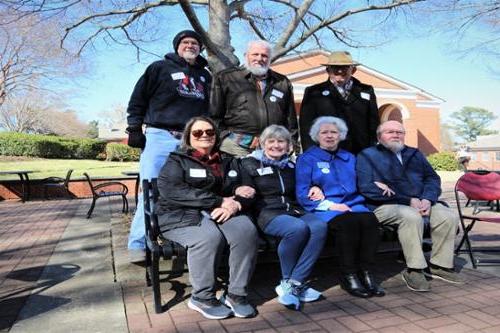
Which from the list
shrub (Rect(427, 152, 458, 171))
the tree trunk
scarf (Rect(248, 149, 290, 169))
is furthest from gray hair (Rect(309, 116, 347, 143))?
shrub (Rect(427, 152, 458, 171))

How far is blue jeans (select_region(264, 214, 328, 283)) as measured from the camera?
3.54m

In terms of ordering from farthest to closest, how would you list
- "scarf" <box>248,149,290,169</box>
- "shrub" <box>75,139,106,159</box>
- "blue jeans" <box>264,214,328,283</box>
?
"shrub" <box>75,139,106,159</box>, "scarf" <box>248,149,290,169</box>, "blue jeans" <box>264,214,328,283</box>

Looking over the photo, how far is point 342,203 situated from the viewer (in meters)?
4.05

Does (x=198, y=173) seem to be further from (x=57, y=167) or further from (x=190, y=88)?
(x=57, y=167)

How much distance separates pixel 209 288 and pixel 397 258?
8.22 feet

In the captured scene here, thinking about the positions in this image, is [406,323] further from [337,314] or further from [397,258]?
[397,258]

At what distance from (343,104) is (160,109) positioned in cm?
190

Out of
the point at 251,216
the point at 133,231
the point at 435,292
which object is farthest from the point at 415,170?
the point at 133,231

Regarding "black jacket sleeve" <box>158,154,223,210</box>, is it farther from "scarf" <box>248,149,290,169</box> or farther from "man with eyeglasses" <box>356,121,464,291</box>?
"man with eyeglasses" <box>356,121,464,291</box>

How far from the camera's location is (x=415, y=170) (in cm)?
443

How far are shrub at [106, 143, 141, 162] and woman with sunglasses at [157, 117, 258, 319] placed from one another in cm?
2543

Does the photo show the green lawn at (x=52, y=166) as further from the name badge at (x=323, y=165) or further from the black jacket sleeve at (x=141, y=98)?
the name badge at (x=323, y=165)

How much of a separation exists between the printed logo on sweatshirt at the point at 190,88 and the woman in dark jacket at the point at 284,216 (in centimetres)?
97

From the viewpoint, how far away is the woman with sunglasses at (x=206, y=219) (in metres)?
3.30
